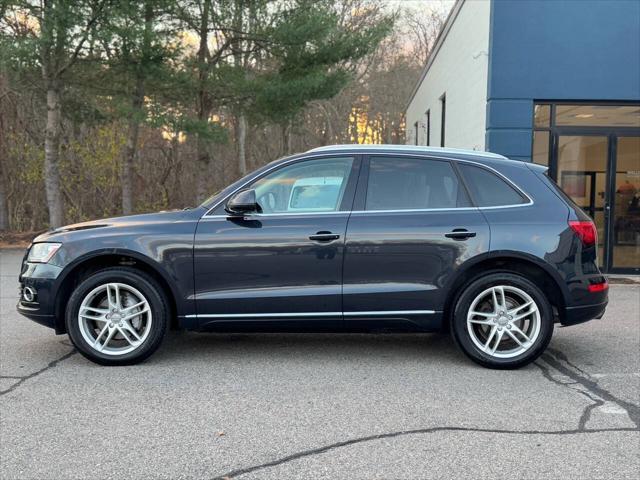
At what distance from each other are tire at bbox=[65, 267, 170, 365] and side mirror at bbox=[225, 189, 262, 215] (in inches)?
35.5

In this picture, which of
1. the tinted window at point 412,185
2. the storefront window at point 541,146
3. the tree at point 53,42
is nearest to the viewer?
the tinted window at point 412,185

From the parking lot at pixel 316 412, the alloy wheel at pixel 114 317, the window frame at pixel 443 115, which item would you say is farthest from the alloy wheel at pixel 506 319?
the window frame at pixel 443 115

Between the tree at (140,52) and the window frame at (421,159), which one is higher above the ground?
the tree at (140,52)

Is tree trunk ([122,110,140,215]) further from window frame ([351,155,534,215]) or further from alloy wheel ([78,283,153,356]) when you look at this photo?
window frame ([351,155,534,215])

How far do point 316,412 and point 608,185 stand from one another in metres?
8.15

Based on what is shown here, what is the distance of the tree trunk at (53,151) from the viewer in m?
14.3

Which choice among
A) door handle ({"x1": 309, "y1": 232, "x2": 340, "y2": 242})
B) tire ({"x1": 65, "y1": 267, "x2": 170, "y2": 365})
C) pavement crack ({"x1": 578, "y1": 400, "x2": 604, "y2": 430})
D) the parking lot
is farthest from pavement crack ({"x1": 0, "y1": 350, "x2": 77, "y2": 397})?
pavement crack ({"x1": 578, "y1": 400, "x2": 604, "y2": 430})

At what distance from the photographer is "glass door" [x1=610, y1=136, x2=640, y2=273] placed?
9.88 m

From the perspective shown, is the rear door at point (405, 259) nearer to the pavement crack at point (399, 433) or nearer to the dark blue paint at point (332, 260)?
the dark blue paint at point (332, 260)

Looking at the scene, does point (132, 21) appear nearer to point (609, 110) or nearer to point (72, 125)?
point (72, 125)

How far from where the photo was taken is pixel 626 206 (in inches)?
395

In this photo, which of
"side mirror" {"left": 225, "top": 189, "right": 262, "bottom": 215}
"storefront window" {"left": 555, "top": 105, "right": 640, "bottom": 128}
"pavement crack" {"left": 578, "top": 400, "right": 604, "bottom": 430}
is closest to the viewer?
"pavement crack" {"left": 578, "top": 400, "right": 604, "bottom": 430}

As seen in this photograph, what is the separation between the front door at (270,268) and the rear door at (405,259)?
14cm

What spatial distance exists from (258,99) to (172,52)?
2485 millimetres
